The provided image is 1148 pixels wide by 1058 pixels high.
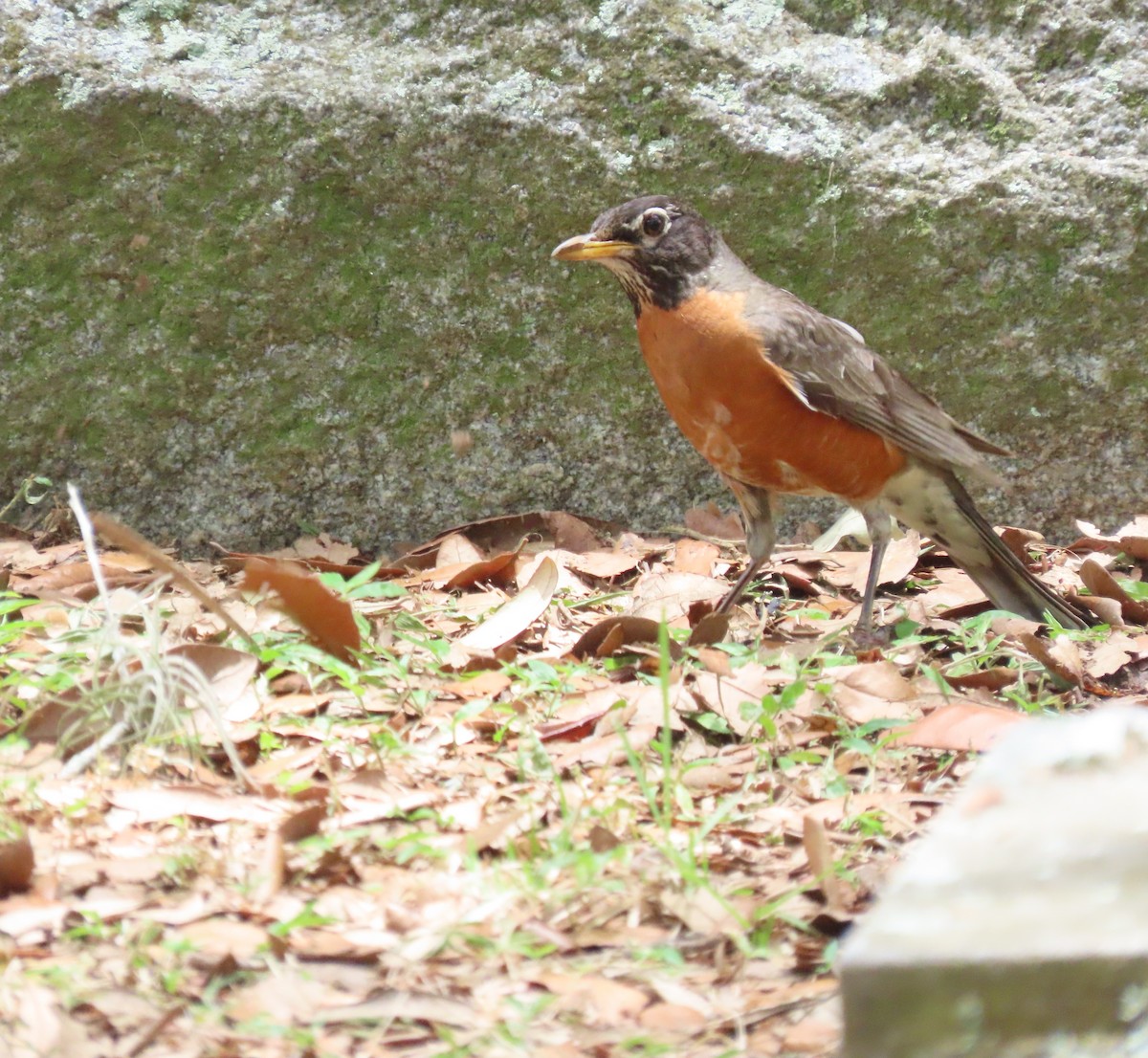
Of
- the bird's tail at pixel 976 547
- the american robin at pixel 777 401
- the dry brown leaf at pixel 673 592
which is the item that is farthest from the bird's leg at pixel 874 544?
the dry brown leaf at pixel 673 592

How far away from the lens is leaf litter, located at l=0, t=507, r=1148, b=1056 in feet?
6.40

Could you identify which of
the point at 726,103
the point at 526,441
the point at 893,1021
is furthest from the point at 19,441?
the point at 893,1021

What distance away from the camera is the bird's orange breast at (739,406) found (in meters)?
4.25

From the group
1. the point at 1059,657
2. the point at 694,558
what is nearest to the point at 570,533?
the point at 694,558

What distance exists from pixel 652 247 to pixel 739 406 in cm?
61

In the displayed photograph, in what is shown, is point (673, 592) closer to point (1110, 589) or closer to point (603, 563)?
point (603, 563)

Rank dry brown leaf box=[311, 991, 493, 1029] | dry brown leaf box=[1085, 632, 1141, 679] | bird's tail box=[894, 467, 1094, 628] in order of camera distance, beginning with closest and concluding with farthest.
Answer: dry brown leaf box=[311, 991, 493, 1029] < dry brown leaf box=[1085, 632, 1141, 679] < bird's tail box=[894, 467, 1094, 628]

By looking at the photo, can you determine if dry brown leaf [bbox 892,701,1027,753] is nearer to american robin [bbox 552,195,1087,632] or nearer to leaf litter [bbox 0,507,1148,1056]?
leaf litter [bbox 0,507,1148,1056]

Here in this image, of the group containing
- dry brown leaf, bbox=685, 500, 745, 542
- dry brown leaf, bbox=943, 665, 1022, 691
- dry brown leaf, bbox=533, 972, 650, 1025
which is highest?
dry brown leaf, bbox=533, 972, 650, 1025

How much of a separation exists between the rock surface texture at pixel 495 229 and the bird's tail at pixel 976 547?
0.43 m

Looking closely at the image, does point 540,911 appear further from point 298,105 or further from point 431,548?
point 298,105

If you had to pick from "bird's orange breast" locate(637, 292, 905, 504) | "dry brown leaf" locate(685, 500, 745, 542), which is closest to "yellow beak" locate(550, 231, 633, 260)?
"bird's orange breast" locate(637, 292, 905, 504)

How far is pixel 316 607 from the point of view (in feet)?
10.8

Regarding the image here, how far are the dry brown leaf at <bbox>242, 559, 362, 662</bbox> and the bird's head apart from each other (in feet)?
5.16
